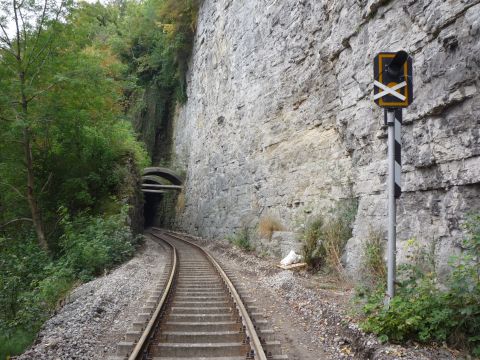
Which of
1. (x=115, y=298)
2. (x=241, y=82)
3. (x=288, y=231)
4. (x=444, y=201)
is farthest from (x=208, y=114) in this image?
(x=444, y=201)

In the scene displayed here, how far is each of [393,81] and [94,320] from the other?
5533mm

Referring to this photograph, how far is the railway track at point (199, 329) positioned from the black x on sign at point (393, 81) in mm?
3261

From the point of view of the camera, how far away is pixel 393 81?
4.83 meters

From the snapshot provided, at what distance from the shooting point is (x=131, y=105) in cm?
3581

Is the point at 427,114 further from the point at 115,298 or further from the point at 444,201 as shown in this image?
the point at 115,298

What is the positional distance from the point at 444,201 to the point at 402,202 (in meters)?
0.88

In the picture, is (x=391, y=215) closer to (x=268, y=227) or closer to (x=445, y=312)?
(x=445, y=312)

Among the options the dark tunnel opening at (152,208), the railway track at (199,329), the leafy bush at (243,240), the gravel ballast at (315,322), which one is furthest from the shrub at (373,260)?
the dark tunnel opening at (152,208)

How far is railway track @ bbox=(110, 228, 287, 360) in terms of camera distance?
4633 mm

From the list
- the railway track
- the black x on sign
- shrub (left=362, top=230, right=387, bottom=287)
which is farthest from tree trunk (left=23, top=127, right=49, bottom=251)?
the black x on sign

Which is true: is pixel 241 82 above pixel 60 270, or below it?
→ above

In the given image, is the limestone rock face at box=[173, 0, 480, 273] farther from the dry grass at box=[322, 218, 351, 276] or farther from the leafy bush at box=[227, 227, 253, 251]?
the leafy bush at box=[227, 227, 253, 251]

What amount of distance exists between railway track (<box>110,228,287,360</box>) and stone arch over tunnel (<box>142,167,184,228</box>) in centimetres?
2109

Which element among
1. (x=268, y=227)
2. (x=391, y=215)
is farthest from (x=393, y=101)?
(x=268, y=227)
